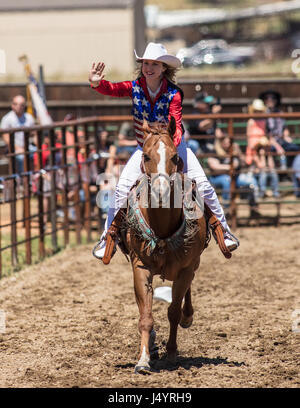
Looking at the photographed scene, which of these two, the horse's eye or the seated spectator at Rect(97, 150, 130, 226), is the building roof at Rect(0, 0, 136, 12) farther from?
the horse's eye

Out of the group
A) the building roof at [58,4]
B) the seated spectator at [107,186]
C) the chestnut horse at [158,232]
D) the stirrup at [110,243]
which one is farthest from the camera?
the building roof at [58,4]

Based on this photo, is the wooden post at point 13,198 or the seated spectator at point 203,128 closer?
the wooden post at point 13,198

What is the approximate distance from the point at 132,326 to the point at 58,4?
2317 cm

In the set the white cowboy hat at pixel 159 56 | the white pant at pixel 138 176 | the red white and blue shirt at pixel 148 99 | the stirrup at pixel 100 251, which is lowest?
the stirrup at pixel 100 251

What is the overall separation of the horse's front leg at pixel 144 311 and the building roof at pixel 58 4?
23.6 metres

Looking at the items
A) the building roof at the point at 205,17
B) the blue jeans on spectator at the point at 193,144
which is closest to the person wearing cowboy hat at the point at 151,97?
the blue jeans on spectator at the point at 193,144

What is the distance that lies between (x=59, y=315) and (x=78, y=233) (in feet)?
13.3

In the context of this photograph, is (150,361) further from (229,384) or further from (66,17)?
(66,17)

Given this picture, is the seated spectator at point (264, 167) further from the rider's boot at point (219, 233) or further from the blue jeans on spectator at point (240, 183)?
the rider's boot at point (219, 233)

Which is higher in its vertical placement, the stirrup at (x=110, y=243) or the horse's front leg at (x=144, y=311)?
the stirrup at (x=110, y=243)

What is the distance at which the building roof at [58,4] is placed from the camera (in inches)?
1087

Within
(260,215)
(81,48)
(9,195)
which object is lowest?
(260,215)
